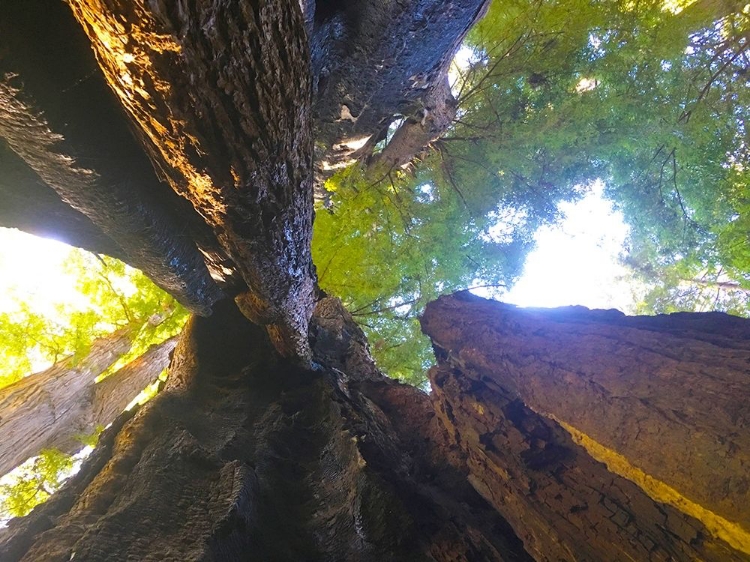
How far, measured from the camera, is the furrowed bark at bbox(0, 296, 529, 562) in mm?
2320

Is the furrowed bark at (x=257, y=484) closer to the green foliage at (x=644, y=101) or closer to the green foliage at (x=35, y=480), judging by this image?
the green foliage at (x=35, y=480)

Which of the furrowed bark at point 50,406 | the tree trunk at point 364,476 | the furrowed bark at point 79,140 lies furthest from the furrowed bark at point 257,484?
the furrowed bark at point 50,406

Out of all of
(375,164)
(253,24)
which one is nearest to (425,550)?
(253,24)

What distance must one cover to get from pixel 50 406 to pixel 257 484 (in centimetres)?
→ 542

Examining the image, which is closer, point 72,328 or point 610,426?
point 610,426

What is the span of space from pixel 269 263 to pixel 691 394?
8.50 feet

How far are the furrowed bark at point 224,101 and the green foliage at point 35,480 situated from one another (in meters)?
6.08

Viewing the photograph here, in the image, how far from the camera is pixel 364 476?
9.38 feet

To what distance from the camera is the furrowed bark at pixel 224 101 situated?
151 cm

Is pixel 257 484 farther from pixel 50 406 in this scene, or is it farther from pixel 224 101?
pixel 50 406

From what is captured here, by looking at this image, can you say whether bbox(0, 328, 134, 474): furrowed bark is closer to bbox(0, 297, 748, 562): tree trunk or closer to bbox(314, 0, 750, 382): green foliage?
bbox(0, 297, 748, 562): tree trunk

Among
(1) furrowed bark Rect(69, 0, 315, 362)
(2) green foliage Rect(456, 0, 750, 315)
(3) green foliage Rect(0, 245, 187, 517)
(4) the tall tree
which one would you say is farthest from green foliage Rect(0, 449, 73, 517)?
(2) green foliage Rect(456, 0, 750, 315)

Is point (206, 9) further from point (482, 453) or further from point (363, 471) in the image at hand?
point (482, 453)

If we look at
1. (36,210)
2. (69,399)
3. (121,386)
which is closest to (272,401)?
(36,210)
